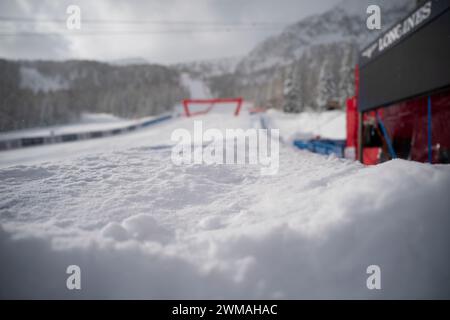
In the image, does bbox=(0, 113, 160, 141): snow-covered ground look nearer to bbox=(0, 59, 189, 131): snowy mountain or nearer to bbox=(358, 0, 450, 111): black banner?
bbox=(0, 59, 189, 131): snowy mountain

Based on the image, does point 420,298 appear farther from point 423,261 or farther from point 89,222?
point 89,222

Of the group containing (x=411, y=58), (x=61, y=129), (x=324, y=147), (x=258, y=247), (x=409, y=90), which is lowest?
(x=258, y=247)

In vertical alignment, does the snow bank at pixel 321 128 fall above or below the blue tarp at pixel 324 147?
above

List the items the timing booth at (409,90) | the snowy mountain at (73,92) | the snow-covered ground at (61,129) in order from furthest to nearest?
the snow-covered ground at (61,129) < the snowy mountain at (73,92) < the timing booth at (409,90)

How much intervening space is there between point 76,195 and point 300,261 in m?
2.65

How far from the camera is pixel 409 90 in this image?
5.54 metres

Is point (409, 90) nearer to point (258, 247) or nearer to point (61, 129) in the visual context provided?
point (258, 247)

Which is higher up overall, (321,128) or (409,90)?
(321,128)

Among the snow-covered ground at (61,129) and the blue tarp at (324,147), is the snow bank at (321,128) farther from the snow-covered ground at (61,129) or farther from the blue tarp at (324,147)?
the snow-covered ground at (61,129)

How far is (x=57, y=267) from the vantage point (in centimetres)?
158

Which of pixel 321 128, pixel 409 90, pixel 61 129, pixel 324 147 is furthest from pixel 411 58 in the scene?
pixel 61 129

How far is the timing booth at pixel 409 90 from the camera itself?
465cm

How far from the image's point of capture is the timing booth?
465 cm

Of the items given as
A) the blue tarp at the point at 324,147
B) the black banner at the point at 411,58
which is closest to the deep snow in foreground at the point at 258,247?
the black banner at the point at 411,58
